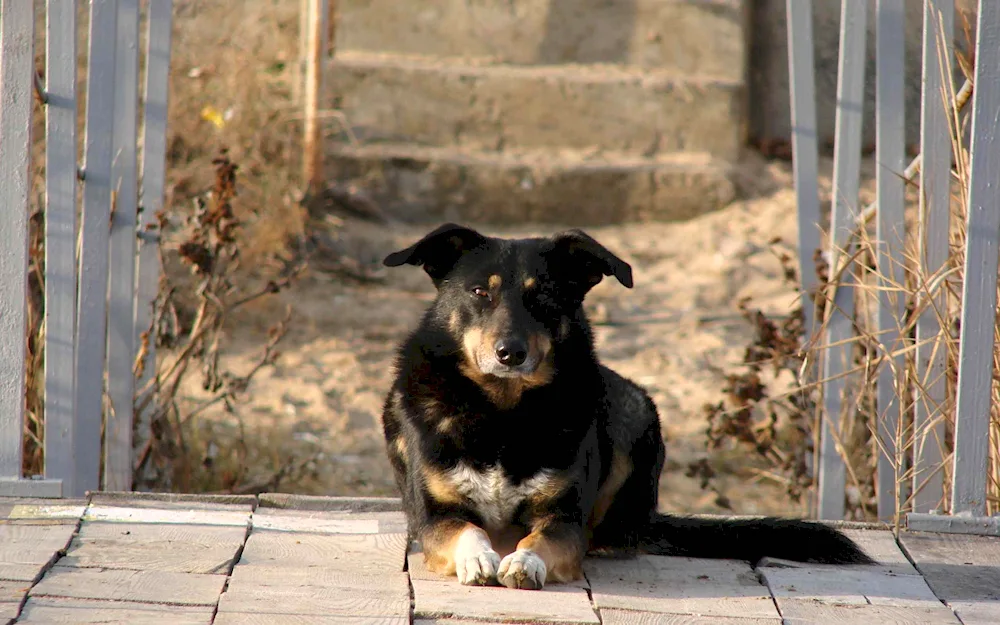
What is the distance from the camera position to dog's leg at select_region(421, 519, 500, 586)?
10.4 ft

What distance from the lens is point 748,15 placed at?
9.79m

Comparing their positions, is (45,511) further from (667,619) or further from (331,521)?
(667,619)

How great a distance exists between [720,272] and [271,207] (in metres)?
3.30

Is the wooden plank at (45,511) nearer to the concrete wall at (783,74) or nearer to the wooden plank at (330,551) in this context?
the wooden plank at (330,551)

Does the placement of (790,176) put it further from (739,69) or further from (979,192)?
(979,192)

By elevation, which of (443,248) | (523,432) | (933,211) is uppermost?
(933,211)

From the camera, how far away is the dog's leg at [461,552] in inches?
125

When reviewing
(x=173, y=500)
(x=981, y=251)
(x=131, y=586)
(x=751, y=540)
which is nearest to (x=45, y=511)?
(x=173, y=500)

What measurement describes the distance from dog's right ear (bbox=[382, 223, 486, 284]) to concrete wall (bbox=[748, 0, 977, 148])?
21.8ft

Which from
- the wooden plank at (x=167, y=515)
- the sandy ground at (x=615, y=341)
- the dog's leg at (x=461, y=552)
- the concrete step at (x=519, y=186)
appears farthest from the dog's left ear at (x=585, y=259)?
the concrete step at (x=519, y=186)

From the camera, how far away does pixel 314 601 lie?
119 inches

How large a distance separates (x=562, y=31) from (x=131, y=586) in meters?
7.50

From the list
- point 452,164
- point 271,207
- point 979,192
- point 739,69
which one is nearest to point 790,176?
point 739,69

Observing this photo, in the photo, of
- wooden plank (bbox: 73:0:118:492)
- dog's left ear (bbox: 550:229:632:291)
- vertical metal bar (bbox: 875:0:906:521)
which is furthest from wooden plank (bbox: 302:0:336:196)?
dog's left ear (bbox: 550:229:632:291)
